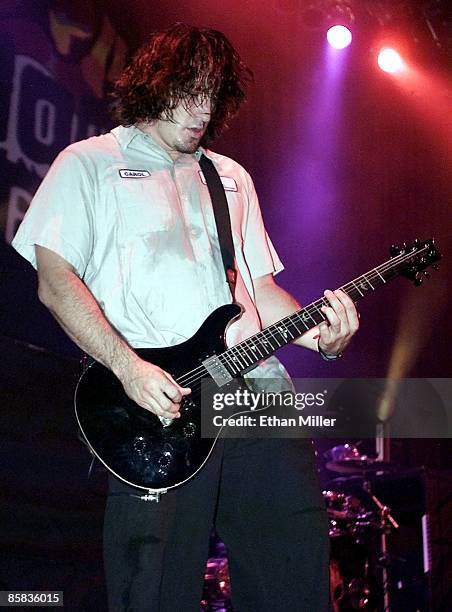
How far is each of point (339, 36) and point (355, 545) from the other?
156 inches

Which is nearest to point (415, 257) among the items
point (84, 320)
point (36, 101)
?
point (84, 320)

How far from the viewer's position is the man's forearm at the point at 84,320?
240cm

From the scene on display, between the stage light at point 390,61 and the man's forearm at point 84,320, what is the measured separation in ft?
16.5

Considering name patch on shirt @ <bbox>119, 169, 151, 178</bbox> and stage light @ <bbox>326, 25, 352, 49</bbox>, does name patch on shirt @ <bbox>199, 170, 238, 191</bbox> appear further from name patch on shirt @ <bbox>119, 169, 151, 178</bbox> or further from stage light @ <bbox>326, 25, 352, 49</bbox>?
stage light @ <bbox>326, 25, 352, 49</bbox>

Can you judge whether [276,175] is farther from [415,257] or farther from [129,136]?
[129,136]

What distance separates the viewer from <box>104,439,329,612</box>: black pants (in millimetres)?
2326

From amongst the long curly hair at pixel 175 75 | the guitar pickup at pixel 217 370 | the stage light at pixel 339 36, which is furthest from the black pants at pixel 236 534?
the stage light at pixel 339 36

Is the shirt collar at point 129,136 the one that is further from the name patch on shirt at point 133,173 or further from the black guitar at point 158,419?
the black guitar at point 158,419

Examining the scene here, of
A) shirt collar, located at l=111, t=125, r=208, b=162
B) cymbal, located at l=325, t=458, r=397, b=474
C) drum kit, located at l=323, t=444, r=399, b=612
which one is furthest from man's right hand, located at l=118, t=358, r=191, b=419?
cymbal, located at l=325, t=458, r=397, b=474

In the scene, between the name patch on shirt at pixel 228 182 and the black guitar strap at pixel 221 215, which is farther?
the name patch on shirt at pixel 228 182

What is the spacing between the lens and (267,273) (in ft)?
10.6

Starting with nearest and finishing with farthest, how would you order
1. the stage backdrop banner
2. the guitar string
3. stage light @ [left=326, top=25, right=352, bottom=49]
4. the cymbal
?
1. the guitar string
2. the stage backdrop banner
3. the cymbal
4. stage light @ [left=326, top=25, right=352, bottom=49]

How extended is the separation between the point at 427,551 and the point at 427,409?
59.6 inches

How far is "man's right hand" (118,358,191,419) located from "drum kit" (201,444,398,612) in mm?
2690
